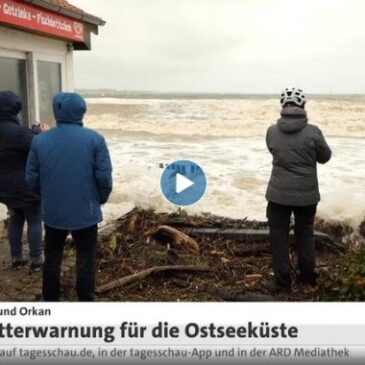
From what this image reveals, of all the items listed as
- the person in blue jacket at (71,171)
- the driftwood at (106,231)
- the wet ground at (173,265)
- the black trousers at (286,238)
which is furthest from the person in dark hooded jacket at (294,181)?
the driftwood at (106,231)

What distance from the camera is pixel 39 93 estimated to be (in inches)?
353

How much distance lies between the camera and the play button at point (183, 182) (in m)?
6.31

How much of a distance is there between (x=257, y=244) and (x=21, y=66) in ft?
14.7

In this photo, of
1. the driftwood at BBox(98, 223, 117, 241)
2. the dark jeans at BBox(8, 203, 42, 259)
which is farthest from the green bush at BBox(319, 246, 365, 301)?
the driftwood at BBox(98, 223, 117, 241)

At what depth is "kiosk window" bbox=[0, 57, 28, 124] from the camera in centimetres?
791

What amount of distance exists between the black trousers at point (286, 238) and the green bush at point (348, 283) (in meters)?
0.93

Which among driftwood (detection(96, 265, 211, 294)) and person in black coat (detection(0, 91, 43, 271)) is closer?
person in black coat (detection(0, 91, 43, 271))

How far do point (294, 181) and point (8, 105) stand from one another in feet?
8.65

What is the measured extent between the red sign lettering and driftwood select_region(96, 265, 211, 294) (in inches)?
150

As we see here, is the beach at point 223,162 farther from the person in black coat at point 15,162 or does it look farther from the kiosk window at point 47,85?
the person in black coat at point 15,162

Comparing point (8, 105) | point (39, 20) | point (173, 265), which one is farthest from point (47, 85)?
point (173, 265)

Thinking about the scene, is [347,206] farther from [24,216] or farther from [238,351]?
[238,351]

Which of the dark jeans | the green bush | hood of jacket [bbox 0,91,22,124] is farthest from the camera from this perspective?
the dark jeans

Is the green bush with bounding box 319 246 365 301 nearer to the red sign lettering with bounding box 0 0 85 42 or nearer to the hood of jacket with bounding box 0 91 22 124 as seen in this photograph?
the hood of jacket with bounding box 0 91 22 124
